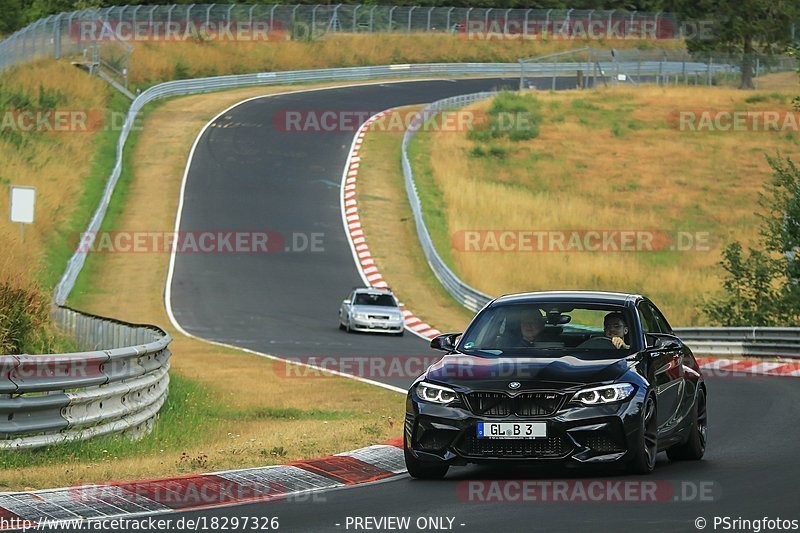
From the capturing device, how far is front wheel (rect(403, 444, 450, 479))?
35.3 feet

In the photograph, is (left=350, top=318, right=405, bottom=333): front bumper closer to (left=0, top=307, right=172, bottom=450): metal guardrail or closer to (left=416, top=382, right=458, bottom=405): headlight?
(left=0, top=307, right=172, bottom=450): metal guardrail

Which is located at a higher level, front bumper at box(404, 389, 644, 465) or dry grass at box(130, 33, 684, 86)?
dry grass at box(130, 33, 684, 86)

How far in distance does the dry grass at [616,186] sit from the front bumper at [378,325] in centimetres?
787

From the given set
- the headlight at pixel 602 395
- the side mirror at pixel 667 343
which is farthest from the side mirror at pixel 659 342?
the headlight at pixel 602 395

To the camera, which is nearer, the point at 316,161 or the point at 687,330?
the point at 687,330

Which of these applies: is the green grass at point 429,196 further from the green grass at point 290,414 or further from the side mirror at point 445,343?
the side mirror at point 445,343

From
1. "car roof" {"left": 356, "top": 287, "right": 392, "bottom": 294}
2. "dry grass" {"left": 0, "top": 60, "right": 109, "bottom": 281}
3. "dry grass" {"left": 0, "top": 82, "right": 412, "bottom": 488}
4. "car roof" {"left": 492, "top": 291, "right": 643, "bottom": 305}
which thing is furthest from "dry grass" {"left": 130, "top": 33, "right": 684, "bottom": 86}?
"car roof" {"left": 492, "top": 291, "right": 643, "bottom": 305}

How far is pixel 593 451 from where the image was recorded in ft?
33.8

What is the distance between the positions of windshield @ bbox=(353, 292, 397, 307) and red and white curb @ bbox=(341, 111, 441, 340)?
41.7 inches

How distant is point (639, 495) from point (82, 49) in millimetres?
60079

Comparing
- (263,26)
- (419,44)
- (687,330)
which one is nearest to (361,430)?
(687,330)

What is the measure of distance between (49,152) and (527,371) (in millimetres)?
41577

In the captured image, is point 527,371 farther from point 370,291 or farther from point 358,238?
point 358,238

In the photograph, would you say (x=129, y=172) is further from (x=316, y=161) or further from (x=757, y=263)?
(x=757, y=263)
